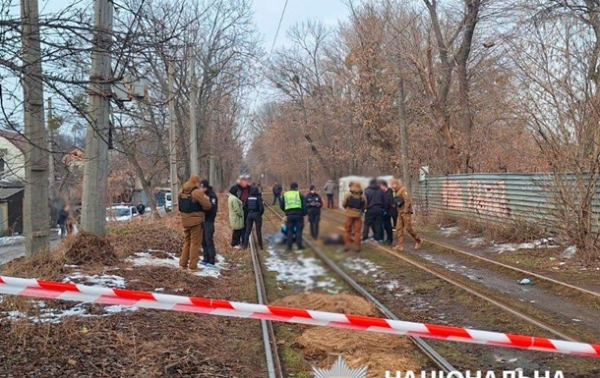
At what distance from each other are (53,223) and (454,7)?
66.5 ft

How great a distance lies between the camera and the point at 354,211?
2379 millimetres

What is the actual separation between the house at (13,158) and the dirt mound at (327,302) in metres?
5.42

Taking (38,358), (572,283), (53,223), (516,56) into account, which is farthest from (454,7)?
(38,358)

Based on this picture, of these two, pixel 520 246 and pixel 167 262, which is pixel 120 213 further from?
pixel 520 246

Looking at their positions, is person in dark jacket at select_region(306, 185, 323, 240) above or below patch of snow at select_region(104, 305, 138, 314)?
above

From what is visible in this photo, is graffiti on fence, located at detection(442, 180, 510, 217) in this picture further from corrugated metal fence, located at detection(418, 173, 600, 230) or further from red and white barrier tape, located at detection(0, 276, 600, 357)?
red and white barrier tape, located at detection(0, 276, 600, 357)

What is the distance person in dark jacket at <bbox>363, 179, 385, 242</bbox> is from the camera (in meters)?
2.48

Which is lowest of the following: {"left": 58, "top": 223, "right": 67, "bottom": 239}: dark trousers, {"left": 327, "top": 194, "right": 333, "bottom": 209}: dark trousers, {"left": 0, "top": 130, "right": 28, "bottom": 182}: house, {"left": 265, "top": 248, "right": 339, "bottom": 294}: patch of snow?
{"left": 58, "top": 223, "right": 67, "bottom": 239}: dark trousers

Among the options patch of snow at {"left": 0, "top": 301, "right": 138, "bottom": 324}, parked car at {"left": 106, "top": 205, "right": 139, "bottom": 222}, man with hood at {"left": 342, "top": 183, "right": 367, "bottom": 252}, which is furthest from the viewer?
parked car at {"left": 106, "top": 205, "right": 139, "bottom": 222}

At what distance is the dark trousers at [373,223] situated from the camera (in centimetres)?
248

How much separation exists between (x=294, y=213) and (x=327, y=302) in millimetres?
721

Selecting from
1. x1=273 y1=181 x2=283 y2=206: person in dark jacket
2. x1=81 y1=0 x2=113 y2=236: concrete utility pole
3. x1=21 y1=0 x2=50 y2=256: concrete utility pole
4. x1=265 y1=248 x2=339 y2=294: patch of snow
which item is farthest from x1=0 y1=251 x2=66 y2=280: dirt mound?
x1=265 y1=248 x2=339 y2=294: patch of snow

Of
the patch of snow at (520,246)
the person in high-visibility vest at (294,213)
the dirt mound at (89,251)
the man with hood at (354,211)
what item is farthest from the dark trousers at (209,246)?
the man with hood at (354,211)

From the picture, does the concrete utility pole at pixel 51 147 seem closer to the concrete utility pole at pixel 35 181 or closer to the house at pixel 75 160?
the concrete utility pole at pixel 35 181
